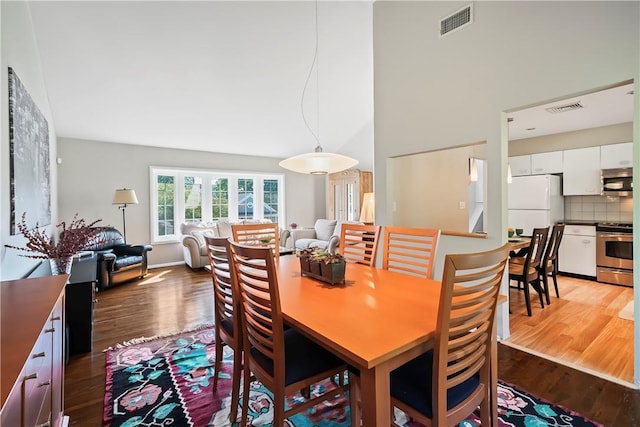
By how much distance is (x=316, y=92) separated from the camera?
5125 millimetres

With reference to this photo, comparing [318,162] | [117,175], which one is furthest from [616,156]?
[117,175]

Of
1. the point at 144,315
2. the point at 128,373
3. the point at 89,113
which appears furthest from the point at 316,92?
the point at 128,373

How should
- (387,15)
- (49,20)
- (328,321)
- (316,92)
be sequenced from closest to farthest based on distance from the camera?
(328,321), (49,20), (387,15), (316,92)

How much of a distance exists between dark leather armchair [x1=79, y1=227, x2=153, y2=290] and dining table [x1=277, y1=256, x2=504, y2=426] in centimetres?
359

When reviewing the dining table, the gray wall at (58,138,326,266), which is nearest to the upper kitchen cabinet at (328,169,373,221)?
the gray wall at (58,138,326,266)

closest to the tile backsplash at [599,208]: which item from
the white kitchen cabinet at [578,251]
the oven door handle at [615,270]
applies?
the white kitchen cabinet at [578,251]

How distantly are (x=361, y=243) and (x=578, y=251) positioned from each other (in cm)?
429

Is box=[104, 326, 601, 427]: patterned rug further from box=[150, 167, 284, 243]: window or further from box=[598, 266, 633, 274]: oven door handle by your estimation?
box=[150, 167, 284, 243]: window

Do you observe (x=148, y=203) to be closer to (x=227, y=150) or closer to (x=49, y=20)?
(x=227, y=150)

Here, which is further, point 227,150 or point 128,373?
point 227,150

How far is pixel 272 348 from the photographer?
1.35 meters

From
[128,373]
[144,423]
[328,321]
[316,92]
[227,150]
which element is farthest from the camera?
[227,150]

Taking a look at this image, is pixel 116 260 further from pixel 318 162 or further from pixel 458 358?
pixel 458 358

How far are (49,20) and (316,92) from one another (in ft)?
11.1
